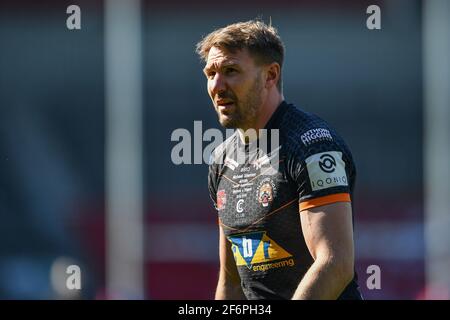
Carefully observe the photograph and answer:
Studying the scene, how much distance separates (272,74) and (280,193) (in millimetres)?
662

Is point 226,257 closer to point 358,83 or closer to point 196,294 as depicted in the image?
point 196,294

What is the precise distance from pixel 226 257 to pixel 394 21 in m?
6.85

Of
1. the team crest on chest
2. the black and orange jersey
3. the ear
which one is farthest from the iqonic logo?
the ear

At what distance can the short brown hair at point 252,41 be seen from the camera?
4480 mm

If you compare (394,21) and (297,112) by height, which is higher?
(394,21)

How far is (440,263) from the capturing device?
1023 centimetres

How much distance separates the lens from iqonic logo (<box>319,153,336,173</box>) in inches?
159

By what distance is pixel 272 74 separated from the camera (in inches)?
179

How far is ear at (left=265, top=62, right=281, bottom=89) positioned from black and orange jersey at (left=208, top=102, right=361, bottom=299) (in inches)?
5.9

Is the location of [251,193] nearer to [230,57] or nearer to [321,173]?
[321,173]

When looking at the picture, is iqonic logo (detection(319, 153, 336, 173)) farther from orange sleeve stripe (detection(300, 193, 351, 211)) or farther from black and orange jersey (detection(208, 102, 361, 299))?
orange sleeve stripe (detection(300, 193, 351, 211))

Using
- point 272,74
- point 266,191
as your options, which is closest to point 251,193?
point 266,191

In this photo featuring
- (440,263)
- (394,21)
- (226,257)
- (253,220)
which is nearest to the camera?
(253,220)
